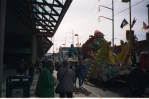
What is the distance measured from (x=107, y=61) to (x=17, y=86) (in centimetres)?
880

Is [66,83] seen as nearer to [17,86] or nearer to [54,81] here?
[54,81]

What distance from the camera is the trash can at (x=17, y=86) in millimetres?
6043

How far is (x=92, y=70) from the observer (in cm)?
1536


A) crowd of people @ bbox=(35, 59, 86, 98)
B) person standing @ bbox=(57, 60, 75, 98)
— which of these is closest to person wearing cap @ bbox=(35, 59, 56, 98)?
crowd of people @ bbox=(35, 59, 86, 98)

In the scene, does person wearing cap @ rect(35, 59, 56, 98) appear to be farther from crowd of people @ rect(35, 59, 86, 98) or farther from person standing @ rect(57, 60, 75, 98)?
person standing @ rect(57, 60, 75, 98)

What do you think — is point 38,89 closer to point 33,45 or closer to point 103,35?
point 103,35

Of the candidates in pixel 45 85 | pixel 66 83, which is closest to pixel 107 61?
pixel 66 83

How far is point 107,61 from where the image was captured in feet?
45.9

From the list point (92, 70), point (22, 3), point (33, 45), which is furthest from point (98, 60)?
point (33, 45)

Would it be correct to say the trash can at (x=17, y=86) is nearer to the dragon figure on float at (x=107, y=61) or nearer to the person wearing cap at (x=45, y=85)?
the person wearing cap at (x=45, y=85)

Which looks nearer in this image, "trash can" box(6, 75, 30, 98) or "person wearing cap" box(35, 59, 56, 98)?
"person wearing cap" box(35, 59, 56, 98)

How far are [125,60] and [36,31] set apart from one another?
16.6 meters

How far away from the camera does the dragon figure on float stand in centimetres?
1226

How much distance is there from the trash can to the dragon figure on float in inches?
264
